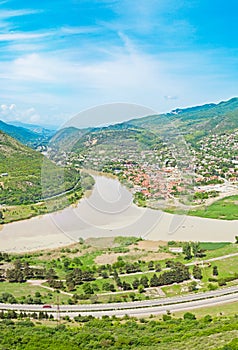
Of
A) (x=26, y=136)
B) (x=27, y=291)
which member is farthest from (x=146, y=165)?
(x=26, y=136)

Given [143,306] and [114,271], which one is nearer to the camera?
[143,306]

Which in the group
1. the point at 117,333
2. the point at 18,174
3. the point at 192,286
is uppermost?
the point at 18,174

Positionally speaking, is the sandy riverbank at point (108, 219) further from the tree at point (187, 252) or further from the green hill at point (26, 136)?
the green hill at point (26, 136)

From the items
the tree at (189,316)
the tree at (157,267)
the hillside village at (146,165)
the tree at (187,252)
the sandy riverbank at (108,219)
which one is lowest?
the tree at (189,316)

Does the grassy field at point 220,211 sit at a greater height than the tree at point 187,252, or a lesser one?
greater

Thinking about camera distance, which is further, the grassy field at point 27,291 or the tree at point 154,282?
the tree at point 154,282

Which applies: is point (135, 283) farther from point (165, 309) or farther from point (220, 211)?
point (220, 211)

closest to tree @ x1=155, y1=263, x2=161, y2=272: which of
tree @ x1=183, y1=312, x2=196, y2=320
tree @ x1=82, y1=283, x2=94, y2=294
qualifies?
tree @ x1=82, y1=283, x2=94, y2=294

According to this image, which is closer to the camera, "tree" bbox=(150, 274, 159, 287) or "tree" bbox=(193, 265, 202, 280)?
"tree" bbox=(150, 274, 159, 287)

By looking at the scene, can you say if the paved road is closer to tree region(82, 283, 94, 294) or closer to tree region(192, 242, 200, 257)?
tree region(82, 283, 94, 294)

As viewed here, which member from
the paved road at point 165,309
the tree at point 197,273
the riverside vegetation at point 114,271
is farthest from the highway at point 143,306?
the tree at point 197,273
